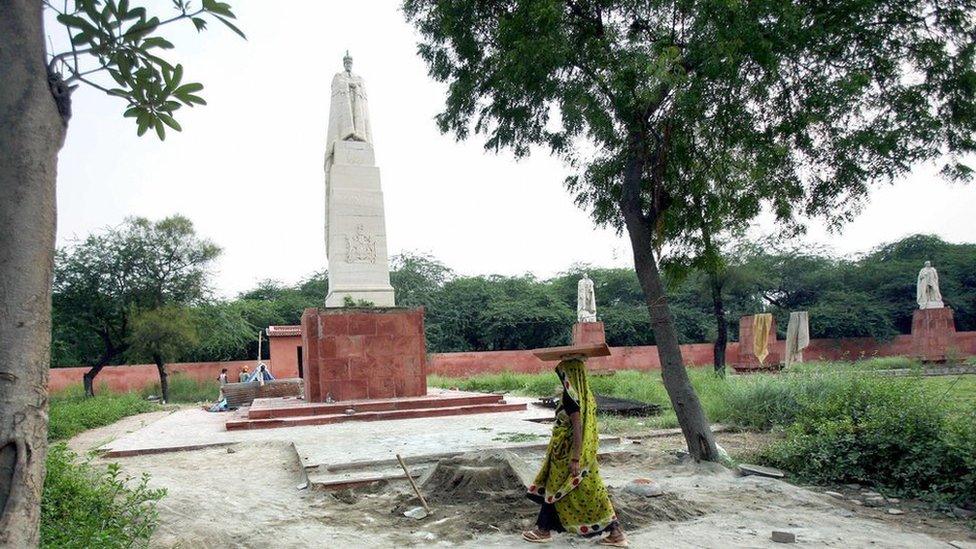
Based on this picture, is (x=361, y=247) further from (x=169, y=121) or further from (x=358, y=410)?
(x=169, y=121)

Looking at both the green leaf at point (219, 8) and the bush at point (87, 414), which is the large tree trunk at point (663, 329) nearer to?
the green leaf at point (219, 8)

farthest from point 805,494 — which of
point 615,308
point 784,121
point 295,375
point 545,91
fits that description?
point 615,308

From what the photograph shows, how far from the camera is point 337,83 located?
531 inches

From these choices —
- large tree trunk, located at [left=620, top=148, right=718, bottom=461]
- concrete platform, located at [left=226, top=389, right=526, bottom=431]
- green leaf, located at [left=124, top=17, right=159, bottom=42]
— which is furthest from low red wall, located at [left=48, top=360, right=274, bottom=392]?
green leaf, located at [left=124, top=17, right=159, bottom=42]

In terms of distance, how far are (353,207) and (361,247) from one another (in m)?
0.81

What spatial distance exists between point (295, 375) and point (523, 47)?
17.1 meters

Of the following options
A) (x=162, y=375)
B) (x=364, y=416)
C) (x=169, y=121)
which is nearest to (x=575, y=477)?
(x=169, y=121)

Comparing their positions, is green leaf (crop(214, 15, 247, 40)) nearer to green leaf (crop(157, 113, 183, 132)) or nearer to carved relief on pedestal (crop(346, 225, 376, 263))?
green leaf (crop(157, 113, 183, 132))

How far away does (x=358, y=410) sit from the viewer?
1078cm

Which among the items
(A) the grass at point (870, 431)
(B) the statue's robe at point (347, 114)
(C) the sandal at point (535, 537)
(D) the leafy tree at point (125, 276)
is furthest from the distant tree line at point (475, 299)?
(C) the sandal at point (535, 537)

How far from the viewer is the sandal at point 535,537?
14.1ft

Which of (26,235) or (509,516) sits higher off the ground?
(26,235)

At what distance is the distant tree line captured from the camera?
21.5 metres

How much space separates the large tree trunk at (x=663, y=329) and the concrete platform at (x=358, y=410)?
4938 millimetres
